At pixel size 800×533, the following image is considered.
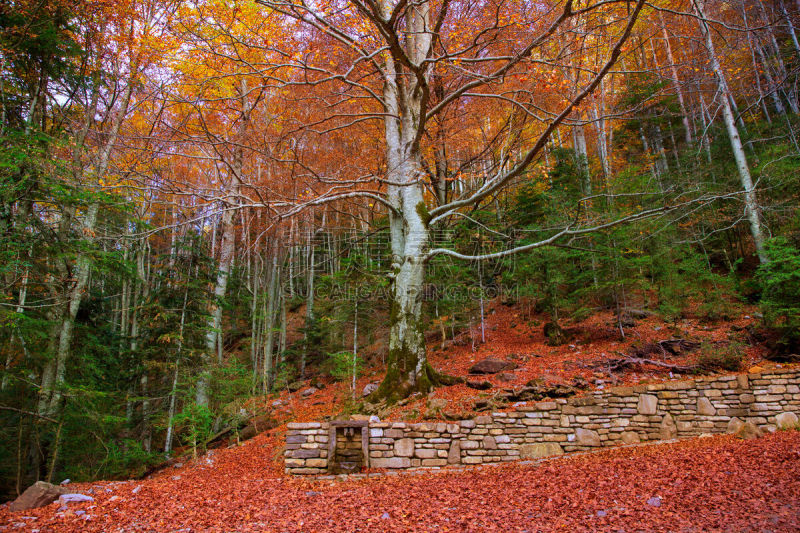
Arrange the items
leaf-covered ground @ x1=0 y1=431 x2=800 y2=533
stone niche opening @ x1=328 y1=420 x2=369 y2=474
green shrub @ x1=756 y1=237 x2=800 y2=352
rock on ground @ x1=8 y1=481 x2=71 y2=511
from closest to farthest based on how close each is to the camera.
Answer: leaf-covered ground @ x1=0 y1=431 x2=800 y2=533, rock on ground @ x1=8 y1=481 x2=71 y2=511, stone niche opening @ x1=328 y1=420 x2=369 y2=474, green shrub @ x1=756 y1=237 x2=800 y2=352

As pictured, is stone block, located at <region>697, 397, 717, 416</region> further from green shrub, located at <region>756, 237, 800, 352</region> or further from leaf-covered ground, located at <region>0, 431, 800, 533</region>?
green shrub, located at <region>756, 237, 800, 352</region>

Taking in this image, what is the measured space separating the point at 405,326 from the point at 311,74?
6.82 metres

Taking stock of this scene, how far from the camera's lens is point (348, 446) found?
5121 mm

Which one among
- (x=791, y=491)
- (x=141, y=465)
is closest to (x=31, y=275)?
(x=141, y=465)

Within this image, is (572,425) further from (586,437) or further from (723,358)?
(723,358)

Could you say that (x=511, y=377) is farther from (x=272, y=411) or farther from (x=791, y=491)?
(x=272, y=411)

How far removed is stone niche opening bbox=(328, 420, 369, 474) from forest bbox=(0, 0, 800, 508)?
0.90m

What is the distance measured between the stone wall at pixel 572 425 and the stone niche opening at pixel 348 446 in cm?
2

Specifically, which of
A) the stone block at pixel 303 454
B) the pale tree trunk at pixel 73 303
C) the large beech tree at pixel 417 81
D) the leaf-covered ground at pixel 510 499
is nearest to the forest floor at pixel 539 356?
the stone block at pixel 303 454

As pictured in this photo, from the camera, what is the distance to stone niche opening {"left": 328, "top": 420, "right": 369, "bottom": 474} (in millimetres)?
5008

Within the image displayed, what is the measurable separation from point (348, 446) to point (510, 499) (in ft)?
7.81

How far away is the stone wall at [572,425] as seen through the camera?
5082mm

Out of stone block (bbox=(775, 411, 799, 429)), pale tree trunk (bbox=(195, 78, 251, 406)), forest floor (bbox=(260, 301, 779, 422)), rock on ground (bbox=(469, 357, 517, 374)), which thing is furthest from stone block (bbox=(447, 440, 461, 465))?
pale tree trunk (bbox=(195, 78, 251, 406))

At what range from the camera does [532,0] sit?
549 centimetres
